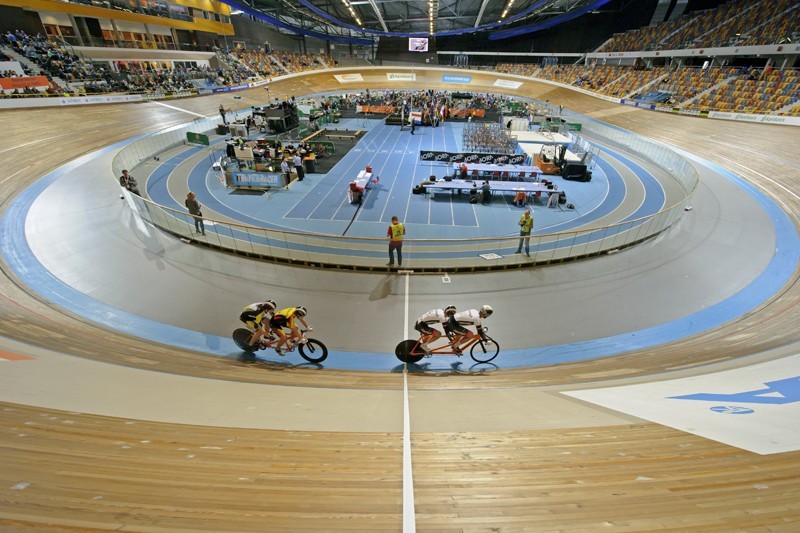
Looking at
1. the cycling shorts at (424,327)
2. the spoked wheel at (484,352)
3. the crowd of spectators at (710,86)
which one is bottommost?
the spoked wheel at (484,352)

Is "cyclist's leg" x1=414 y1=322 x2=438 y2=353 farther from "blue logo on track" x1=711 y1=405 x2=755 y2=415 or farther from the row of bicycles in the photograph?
"blue logo on track" x1=711 y1=405 x2=755 y2=415

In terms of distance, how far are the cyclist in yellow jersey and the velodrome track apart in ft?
12.8

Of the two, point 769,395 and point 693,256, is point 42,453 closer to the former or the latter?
point 769,395

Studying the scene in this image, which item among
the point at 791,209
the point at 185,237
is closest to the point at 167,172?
the point at 185,237

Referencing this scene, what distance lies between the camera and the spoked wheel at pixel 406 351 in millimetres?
5461

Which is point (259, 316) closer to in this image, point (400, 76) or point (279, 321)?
point (279, 321)

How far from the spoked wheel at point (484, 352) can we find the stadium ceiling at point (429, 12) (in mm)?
39674

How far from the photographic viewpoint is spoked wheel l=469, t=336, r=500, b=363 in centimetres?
572

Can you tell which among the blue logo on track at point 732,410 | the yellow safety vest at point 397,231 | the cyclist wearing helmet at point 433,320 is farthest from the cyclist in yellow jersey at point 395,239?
the blue logo on track at point 732,410

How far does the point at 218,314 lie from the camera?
677cm

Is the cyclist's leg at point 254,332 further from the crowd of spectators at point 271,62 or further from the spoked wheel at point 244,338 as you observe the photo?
the crowd of spectators at point 271,62

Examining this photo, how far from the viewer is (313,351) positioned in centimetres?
552

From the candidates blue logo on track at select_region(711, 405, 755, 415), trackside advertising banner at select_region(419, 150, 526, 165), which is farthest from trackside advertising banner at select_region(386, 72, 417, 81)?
blue logo on track at select_region(711, 405, 755, 415)

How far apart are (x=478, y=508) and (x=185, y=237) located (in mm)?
9801
